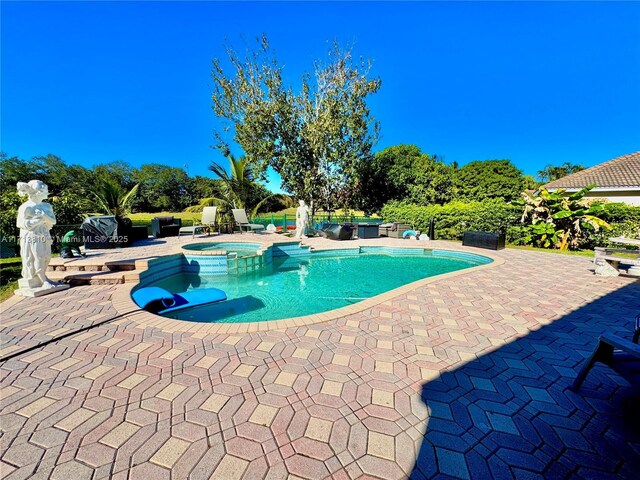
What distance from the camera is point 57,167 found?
114 feet

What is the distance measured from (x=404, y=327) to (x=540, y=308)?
8.72 ft

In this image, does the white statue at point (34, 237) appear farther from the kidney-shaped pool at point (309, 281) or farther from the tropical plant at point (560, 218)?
the tropical plant at point (560, 218)

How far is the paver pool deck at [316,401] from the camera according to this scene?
162cm

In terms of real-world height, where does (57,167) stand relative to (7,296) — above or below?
above

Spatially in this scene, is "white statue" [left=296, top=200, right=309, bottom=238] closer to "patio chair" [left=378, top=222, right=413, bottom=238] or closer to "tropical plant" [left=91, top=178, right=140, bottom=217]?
"patio chair" [left=378, top=222, right=413, bottom=238]

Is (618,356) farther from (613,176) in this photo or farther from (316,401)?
(613,176)

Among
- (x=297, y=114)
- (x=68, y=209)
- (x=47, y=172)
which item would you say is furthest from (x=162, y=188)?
(x=68, y=209)

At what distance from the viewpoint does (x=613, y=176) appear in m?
14.0

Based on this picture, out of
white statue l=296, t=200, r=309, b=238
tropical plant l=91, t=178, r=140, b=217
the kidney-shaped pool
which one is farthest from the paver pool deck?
tropical plant l=91, t=178, r=140, b=217

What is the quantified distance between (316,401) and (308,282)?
5.24 metres

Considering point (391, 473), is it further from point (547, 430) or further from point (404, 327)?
point (404, 327)

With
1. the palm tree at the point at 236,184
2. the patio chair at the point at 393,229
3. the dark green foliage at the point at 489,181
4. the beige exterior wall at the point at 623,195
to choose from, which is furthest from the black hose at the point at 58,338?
the dark green foliage at the point at 489,181

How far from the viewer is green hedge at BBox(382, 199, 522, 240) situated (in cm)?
1227

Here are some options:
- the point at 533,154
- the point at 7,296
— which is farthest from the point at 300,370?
the point at 533,154
